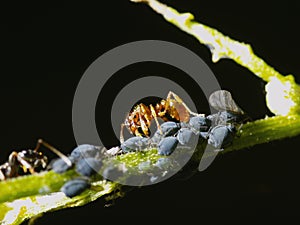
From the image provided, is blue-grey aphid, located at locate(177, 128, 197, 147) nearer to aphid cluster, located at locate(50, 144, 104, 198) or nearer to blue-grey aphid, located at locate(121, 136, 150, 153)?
blue-grey aphid, located at locate(121, 136, 150, 153)

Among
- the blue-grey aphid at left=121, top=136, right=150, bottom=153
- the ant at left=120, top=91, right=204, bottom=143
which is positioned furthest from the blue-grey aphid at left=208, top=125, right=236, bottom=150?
the ant at left=120, top=91, right=204, bottom=143

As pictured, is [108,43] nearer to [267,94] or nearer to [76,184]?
[267,94]

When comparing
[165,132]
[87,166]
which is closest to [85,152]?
[87,166]

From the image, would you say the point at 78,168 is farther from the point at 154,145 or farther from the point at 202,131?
the point at 202,131

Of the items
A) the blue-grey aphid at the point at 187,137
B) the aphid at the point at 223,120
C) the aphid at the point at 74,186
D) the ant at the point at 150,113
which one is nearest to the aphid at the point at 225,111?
the aphid at the point at 223,120

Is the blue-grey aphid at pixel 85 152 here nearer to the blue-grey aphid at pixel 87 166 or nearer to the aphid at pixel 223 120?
the blue-grey aphid at pixel 87 166

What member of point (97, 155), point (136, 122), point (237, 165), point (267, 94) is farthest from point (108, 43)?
point (97, 155)
